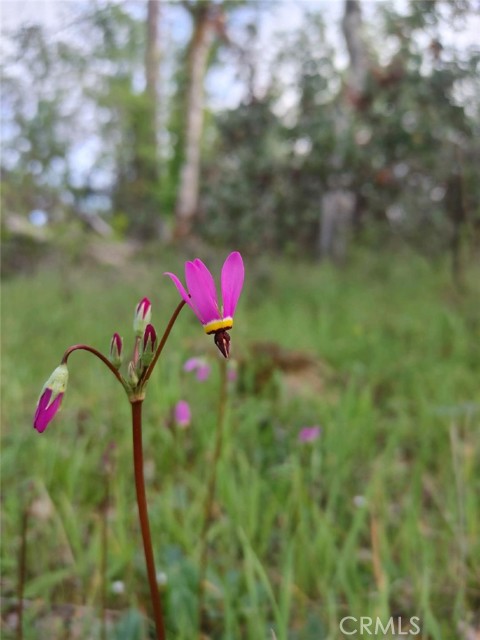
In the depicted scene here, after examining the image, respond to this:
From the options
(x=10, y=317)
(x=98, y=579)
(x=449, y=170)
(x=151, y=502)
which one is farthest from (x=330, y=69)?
(x=98, y=579)

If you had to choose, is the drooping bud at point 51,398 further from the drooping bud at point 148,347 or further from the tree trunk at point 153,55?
the tree trunk at point 153,55

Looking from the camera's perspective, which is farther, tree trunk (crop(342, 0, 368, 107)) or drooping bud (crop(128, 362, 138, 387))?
tree trunk (crop(342, 0, 368, 107))

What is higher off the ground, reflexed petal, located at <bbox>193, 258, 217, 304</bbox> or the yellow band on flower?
reflexed petal, located at <bbox>193, 258, 217, 304</bbox>

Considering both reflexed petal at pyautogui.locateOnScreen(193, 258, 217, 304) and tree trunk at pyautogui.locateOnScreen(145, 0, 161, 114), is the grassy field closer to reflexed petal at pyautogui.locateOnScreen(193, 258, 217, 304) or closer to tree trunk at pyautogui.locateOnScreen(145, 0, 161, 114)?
reflexed petal at pyautogui.locateOnScreen(193, 258, 217, 304)

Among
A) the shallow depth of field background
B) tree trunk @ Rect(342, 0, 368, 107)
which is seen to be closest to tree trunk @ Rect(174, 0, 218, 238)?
the shallow depth of field background

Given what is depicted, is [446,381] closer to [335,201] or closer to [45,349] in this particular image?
[45,349]

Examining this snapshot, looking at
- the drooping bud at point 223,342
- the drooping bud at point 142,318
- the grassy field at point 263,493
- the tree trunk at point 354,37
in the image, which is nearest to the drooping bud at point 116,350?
the drooping bud at point 142,318

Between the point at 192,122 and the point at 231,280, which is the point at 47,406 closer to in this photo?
the point at 231,280
